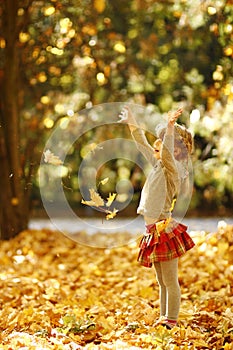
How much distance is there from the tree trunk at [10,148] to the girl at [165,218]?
114 inches

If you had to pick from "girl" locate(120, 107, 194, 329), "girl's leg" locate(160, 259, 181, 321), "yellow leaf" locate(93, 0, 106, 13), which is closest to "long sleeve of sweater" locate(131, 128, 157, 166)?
"girl" locate(120, 107, 194, 329)

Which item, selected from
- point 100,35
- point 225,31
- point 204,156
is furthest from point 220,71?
point 100,35

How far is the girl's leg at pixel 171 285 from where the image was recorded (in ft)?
11.7

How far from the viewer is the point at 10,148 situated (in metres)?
6.56

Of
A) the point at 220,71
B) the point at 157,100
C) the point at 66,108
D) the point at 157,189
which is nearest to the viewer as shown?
the point at 157,189

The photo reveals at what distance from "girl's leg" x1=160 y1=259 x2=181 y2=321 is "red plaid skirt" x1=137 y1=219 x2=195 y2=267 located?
49 mm

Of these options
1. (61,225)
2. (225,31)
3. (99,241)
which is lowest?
(61,225)

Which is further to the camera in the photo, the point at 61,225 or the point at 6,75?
the point at 61,225

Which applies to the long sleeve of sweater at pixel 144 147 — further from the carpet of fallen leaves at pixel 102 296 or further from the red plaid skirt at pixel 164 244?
the carpet of fallen leaves at pixel 102 296

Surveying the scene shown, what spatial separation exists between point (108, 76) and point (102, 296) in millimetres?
4296

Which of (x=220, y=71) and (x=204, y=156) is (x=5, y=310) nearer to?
(x=220, y=71)

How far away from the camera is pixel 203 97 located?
8.27m

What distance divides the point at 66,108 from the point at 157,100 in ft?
7.91

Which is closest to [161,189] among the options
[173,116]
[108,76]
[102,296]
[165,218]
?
[165,218]
